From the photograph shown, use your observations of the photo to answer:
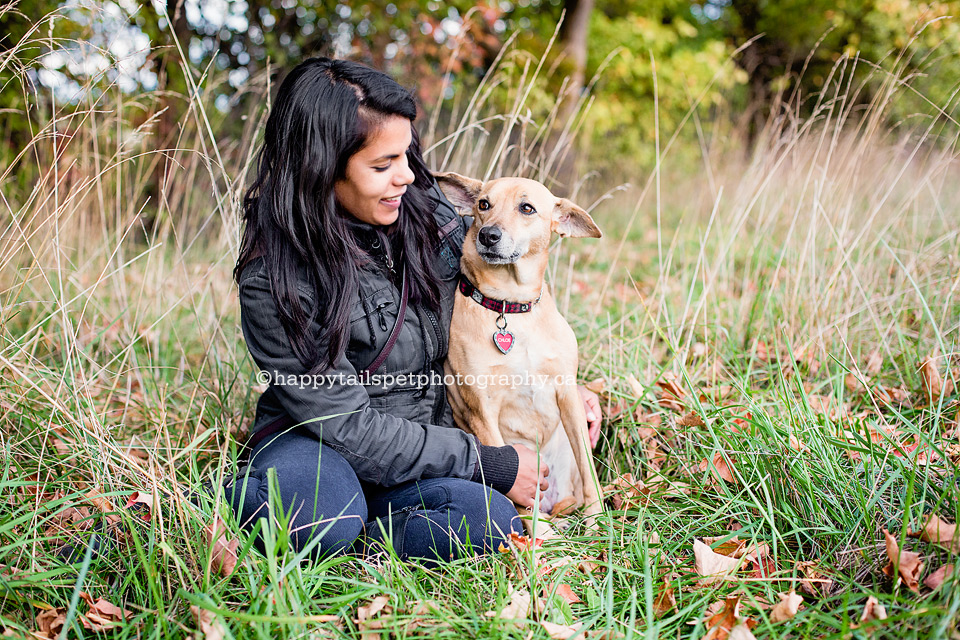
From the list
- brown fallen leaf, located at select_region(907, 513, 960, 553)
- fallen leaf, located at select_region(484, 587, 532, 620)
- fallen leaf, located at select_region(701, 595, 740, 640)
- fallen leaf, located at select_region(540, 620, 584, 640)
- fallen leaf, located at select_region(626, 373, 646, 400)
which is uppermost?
brown fallen leaf, located at select_region(907, 513, 960, 553)

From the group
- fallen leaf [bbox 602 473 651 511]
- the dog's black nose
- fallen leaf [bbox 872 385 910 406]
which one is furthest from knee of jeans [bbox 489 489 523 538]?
A: fallen leaf [bbox 872 385 910 406]

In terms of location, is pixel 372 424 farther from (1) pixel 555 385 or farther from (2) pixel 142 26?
(2) pixel 142 26

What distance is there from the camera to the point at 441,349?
2.27 meters

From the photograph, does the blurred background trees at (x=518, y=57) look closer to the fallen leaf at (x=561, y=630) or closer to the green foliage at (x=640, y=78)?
the green foliage at (x=640, y=78)

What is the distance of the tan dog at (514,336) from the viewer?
7.23ft

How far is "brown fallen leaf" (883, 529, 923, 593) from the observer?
1.48m

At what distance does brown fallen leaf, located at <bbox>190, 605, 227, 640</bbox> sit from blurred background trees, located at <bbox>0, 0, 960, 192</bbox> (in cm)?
149

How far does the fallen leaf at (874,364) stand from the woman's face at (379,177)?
212 cm

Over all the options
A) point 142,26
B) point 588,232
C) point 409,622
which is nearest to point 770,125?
point 588,232

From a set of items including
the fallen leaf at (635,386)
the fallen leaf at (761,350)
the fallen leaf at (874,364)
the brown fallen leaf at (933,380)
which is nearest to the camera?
the brown fallen leaf at (933,380)

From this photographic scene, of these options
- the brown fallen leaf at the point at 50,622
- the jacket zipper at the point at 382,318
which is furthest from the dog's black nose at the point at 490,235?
the brown fallen leaf at the point at 50,622

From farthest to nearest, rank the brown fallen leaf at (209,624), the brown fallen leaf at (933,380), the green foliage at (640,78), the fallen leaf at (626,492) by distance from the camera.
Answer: the green foliage at (640,78) < the brown fallen leaf at (933,380) < the fallen leaf at (626,492) < the brown fallen leaf at (209,624)

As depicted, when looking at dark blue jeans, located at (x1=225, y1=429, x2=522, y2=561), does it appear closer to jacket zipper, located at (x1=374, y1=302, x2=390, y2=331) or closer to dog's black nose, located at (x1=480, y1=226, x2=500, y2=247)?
jacket zipper, located at (x1=374, y1=302, x2=390, y2=331)

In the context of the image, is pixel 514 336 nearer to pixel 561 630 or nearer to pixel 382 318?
pixel 382 318
